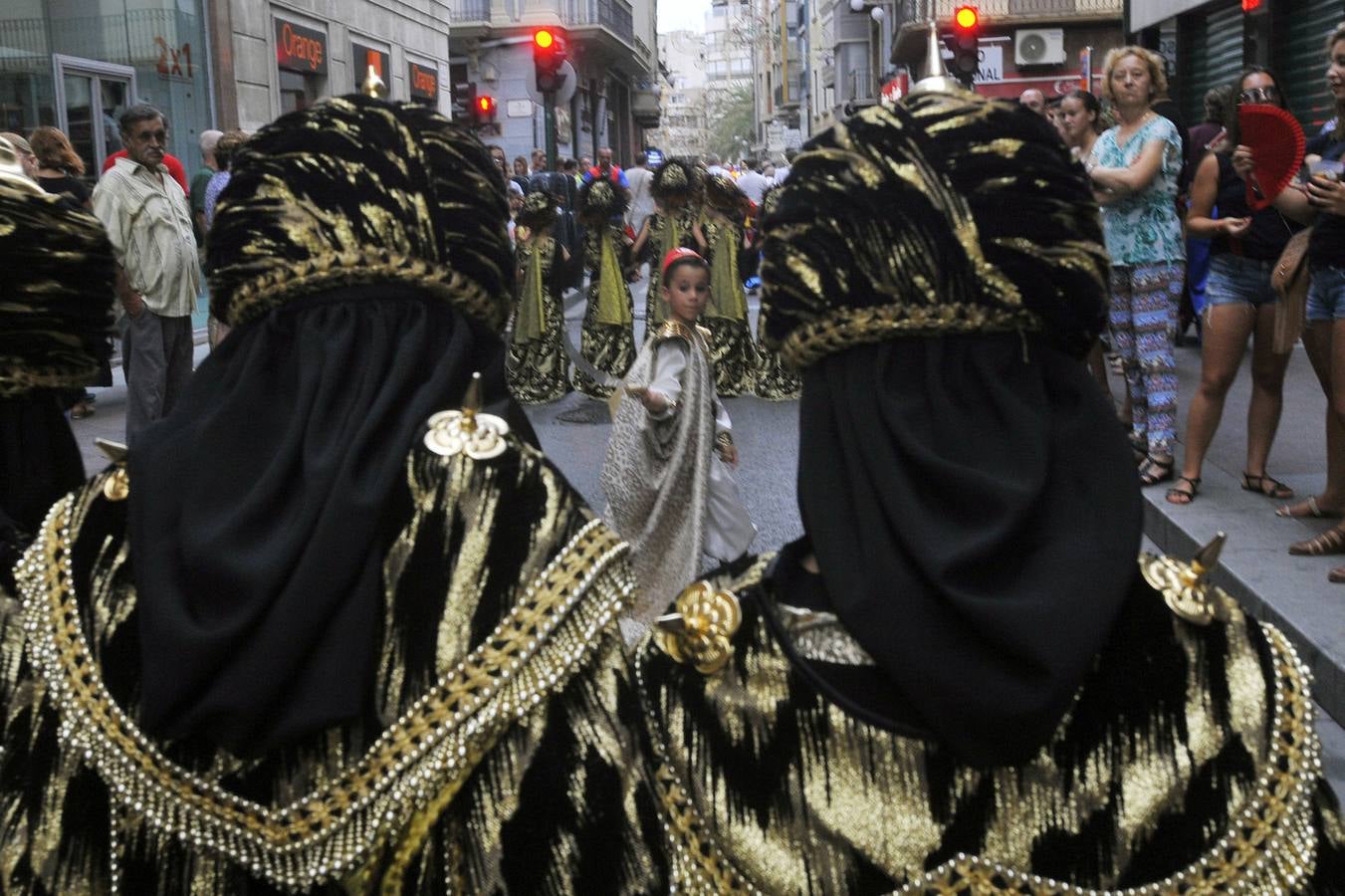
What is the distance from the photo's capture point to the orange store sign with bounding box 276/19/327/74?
20594 mm

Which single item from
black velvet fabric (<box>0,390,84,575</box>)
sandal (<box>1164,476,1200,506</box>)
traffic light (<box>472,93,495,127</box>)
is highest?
traffic light (<box>472,93,495,127</box>)

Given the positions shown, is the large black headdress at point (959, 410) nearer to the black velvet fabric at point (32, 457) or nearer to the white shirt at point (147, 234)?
the black velvet fabric at point (32, 457)

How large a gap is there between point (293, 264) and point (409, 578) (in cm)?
53

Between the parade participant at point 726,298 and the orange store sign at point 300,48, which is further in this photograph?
the orange store sign at point 300,48

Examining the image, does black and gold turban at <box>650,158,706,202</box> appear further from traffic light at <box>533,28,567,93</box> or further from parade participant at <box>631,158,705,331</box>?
traffic light at <box>533,28,567,93</box>

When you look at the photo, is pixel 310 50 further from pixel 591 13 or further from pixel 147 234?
pixel 591 13

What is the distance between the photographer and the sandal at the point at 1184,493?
7102 mm

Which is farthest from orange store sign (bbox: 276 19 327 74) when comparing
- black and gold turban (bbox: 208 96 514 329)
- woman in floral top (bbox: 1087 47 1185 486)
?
black and gold turban (bbox: 208 96 514 329)

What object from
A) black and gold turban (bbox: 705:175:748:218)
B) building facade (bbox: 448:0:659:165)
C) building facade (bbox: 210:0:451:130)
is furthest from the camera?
building facade (bbox: 448:0:659:165)

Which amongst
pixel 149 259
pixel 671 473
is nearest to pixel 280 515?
pixel 671 473

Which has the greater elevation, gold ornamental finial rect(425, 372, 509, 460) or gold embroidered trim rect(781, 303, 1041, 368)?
gold embroidered trim rect(781, 303, 1041, 368)

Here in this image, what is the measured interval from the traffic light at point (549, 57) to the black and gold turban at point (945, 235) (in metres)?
15.9

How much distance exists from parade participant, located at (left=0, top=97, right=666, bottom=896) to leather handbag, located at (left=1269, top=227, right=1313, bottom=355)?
16.7ft

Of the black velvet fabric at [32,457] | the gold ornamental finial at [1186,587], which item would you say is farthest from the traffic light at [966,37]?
the gold ornamental finial at [1186,587]
